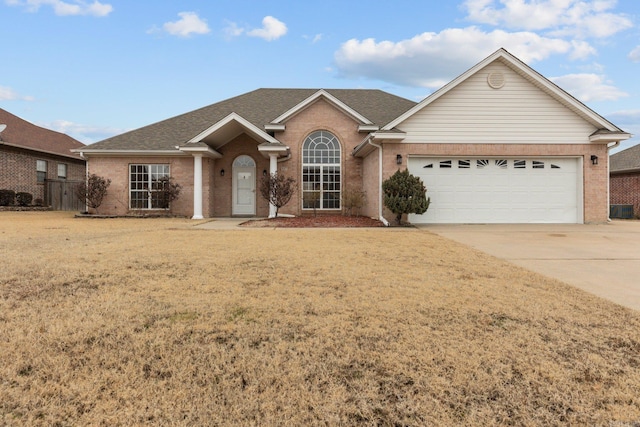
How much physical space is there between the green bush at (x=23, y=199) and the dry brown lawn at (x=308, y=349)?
66.6ft

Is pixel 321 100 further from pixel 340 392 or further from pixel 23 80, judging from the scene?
pixel 23 80

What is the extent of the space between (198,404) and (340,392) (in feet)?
2.81

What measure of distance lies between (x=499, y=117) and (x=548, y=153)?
2.25 m

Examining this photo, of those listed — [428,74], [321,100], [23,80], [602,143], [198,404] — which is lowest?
[198,404]

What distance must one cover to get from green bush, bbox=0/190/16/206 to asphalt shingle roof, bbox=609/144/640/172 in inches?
1340

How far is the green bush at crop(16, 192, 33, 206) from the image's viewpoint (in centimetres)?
2123

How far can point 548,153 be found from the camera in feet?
44.5

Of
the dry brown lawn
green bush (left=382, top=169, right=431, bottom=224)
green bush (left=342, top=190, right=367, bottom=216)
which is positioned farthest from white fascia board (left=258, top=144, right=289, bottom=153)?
the dry brown lawn

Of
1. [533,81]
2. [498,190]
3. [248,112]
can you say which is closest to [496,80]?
[533,81]

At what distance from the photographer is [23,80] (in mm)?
20406

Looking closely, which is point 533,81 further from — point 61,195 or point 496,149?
point 61,195

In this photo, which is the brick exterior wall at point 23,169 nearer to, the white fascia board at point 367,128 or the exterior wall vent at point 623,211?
the white fascia board at point 367,128

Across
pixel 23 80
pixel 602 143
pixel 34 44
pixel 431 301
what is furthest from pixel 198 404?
pixel 23 80

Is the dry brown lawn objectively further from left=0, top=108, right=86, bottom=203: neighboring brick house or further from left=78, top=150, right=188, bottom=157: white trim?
left=0, top=108, right=86, bottom=203: neighboring brick house
